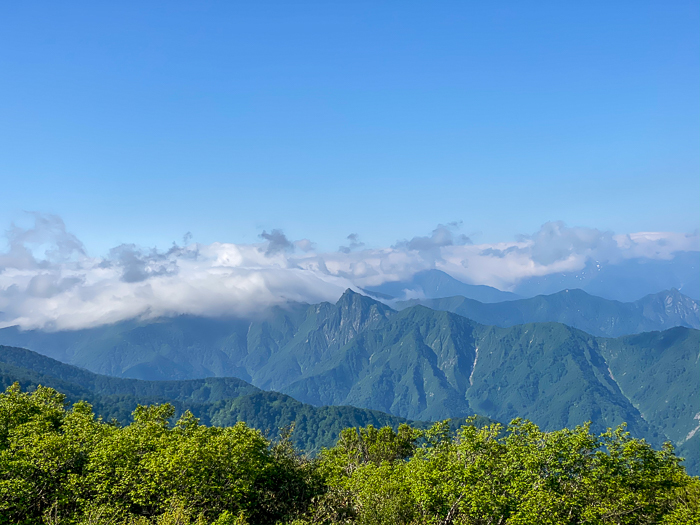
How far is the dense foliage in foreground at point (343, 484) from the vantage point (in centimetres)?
5762

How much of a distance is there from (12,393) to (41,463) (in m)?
45.2

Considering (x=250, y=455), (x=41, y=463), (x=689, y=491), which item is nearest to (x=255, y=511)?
(x=250, y=455)

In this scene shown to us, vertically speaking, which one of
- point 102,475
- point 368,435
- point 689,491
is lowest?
point 368,435

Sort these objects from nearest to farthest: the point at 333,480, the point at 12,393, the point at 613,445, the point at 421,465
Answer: the point at 421,465
the point at 613,445
the point at 333,480
the point at 12,393

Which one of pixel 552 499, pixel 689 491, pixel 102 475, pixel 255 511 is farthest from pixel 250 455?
pixel 689 491

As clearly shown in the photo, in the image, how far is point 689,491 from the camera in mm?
71500

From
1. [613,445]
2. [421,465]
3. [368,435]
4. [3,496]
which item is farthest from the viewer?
[368,435]

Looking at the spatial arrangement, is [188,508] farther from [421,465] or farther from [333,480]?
[421,465]

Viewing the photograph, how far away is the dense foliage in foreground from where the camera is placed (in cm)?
5762

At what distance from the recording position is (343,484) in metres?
73.7

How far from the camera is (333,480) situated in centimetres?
7656

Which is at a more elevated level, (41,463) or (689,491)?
(41,463)

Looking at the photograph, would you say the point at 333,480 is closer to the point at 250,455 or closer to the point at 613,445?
the point at 250,455

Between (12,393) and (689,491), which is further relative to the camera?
(12,393)
